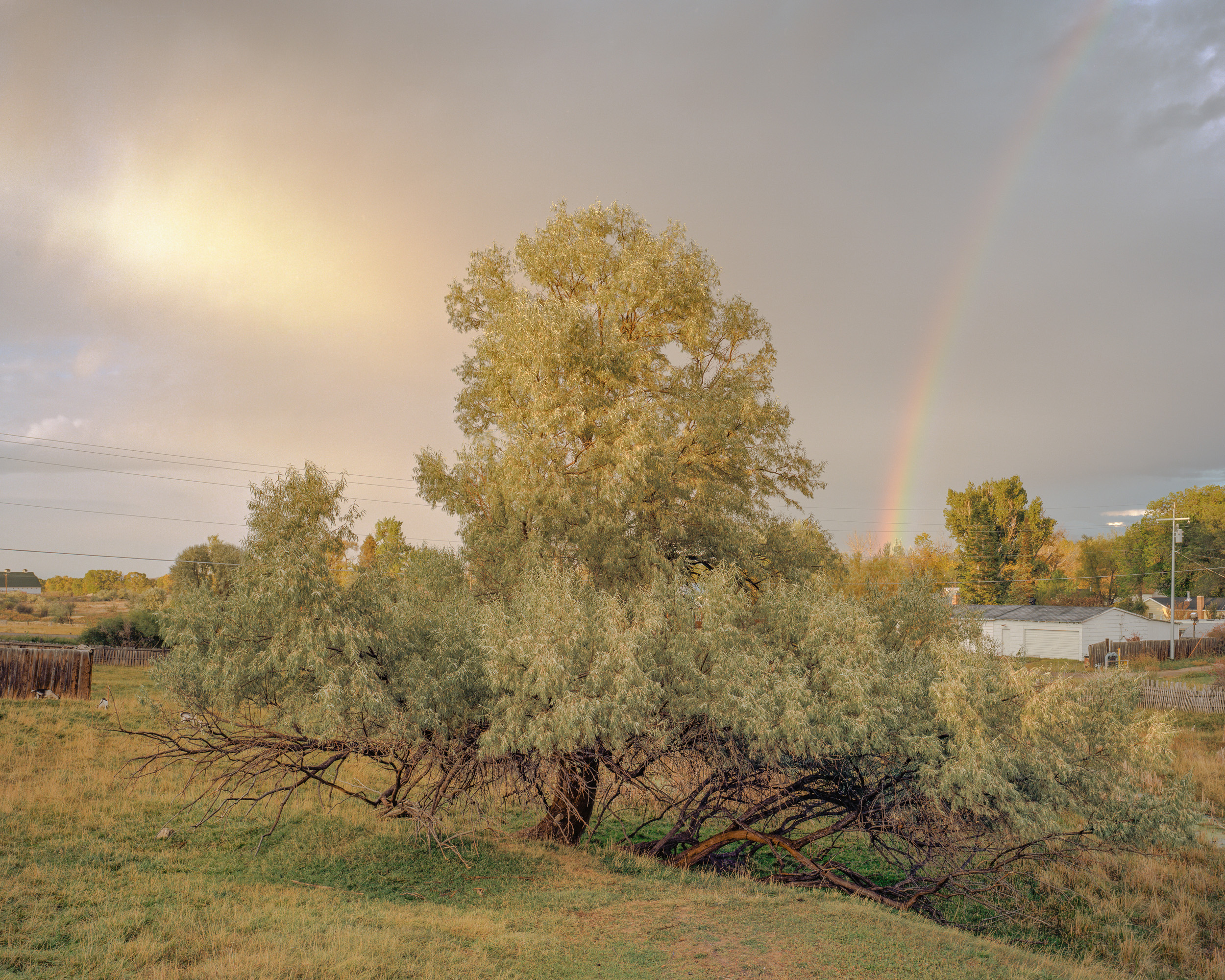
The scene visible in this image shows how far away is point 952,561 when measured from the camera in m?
79.3

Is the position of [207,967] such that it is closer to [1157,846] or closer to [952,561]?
[1157,846]

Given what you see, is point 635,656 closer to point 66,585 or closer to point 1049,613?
point 1049,613

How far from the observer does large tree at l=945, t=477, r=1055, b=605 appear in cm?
6606

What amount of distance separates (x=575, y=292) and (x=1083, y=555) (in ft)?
286

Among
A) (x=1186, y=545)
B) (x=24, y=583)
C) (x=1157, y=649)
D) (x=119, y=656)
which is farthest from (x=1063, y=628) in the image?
(x=24, y=583)

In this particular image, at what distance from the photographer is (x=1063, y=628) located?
50250mm

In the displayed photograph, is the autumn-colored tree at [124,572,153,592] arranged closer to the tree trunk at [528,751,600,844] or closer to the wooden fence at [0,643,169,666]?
the wooden fence at [0,643,169,666]

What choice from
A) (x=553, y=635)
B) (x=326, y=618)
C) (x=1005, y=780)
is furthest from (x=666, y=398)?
(x=1005, y=780)

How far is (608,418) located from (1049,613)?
5025 centimetres

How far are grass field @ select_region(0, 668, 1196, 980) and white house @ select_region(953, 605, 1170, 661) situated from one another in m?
43.1

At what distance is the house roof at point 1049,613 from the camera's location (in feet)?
165

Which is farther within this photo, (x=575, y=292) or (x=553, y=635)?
(x=575, y=292)

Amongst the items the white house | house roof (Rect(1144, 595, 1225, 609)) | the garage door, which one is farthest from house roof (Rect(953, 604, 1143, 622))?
house roof (Rect(1144, 595, 1225, 609))

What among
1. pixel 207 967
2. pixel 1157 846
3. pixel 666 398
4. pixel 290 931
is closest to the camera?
pixel 207 967
